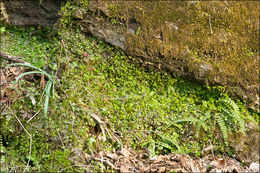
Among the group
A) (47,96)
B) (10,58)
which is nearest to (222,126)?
(47,96)

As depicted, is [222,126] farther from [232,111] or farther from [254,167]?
[254,167]

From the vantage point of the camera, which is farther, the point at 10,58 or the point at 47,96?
the point at 10,58

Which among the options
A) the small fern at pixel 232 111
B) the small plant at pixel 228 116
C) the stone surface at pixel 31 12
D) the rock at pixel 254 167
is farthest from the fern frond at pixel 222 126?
the stone surface at pixel 31 12

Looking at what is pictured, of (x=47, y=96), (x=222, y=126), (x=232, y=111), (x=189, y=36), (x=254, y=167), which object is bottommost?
(x=254, y=167)

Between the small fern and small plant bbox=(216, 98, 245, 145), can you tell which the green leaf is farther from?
the small fern

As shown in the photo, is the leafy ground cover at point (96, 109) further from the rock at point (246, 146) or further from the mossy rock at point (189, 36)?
the mossy rock at point (189, 36)

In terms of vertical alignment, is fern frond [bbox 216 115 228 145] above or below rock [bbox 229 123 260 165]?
above

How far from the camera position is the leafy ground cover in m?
3.54

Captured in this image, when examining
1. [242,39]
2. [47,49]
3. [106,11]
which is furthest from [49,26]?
[242,39]

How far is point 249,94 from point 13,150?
4118 millimetres

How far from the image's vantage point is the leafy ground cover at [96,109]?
3545 mm

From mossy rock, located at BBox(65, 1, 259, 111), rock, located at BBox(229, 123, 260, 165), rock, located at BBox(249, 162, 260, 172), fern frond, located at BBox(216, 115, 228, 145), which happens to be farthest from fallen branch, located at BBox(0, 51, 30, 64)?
rock, located at BBox(249, 162, 260, 172)

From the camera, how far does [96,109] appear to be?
3889 mm

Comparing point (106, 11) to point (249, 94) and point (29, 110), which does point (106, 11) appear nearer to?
point (29, 110)
